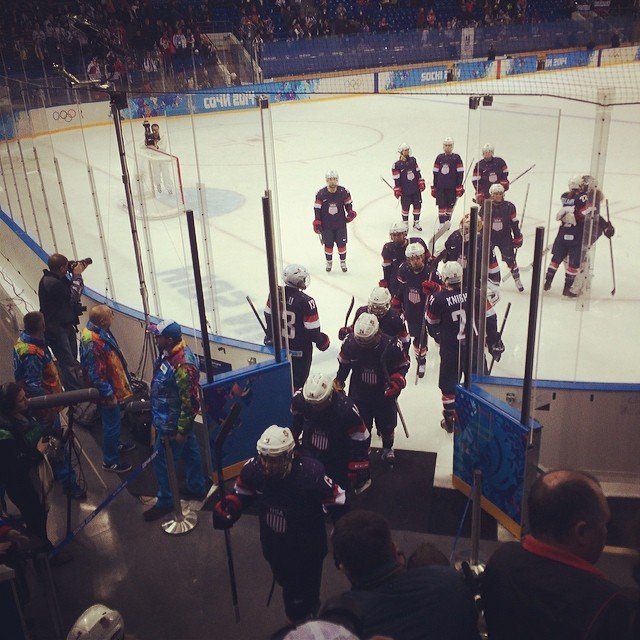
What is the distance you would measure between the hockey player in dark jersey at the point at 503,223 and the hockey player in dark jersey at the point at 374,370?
98cm

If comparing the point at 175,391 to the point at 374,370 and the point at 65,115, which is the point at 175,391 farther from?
the point at 65,115

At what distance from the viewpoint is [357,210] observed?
1093 centimetres

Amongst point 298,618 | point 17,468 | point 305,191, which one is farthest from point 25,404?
point 305,191

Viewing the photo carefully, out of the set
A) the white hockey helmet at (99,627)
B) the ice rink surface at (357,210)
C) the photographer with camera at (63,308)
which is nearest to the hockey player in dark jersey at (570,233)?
the ice rink surface at (357,210)

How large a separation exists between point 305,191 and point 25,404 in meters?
8.94

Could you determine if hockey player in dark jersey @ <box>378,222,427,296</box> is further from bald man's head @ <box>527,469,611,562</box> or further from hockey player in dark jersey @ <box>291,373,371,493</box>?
bald man's head @ <box>527,469,611,562</box>

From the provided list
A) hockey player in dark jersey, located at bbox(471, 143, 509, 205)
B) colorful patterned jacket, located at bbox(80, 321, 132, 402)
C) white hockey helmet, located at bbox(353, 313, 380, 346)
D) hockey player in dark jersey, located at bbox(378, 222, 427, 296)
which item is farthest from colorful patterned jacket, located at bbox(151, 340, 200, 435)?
hockey player in dark jersey, located at bbox(378, 222, 427, 296)

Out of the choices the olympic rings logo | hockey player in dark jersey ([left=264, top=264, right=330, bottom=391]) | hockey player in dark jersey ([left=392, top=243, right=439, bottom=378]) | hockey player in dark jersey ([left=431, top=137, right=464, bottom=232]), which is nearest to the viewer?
hockey player in dark jersey ([left=264, top=264, right=330, bottom=391])

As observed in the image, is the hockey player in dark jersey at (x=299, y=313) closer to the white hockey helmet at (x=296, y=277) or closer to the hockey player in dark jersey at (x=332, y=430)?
the white hockey helmet at (x=296, y=277)

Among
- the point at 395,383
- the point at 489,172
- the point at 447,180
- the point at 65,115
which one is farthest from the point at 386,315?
the point at 65,115

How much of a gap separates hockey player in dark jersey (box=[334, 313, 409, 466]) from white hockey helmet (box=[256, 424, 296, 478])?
152 cm

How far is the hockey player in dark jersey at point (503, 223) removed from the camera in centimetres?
418

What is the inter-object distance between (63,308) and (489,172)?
3.66m

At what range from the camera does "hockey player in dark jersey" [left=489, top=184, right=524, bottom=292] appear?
13.7 ft
